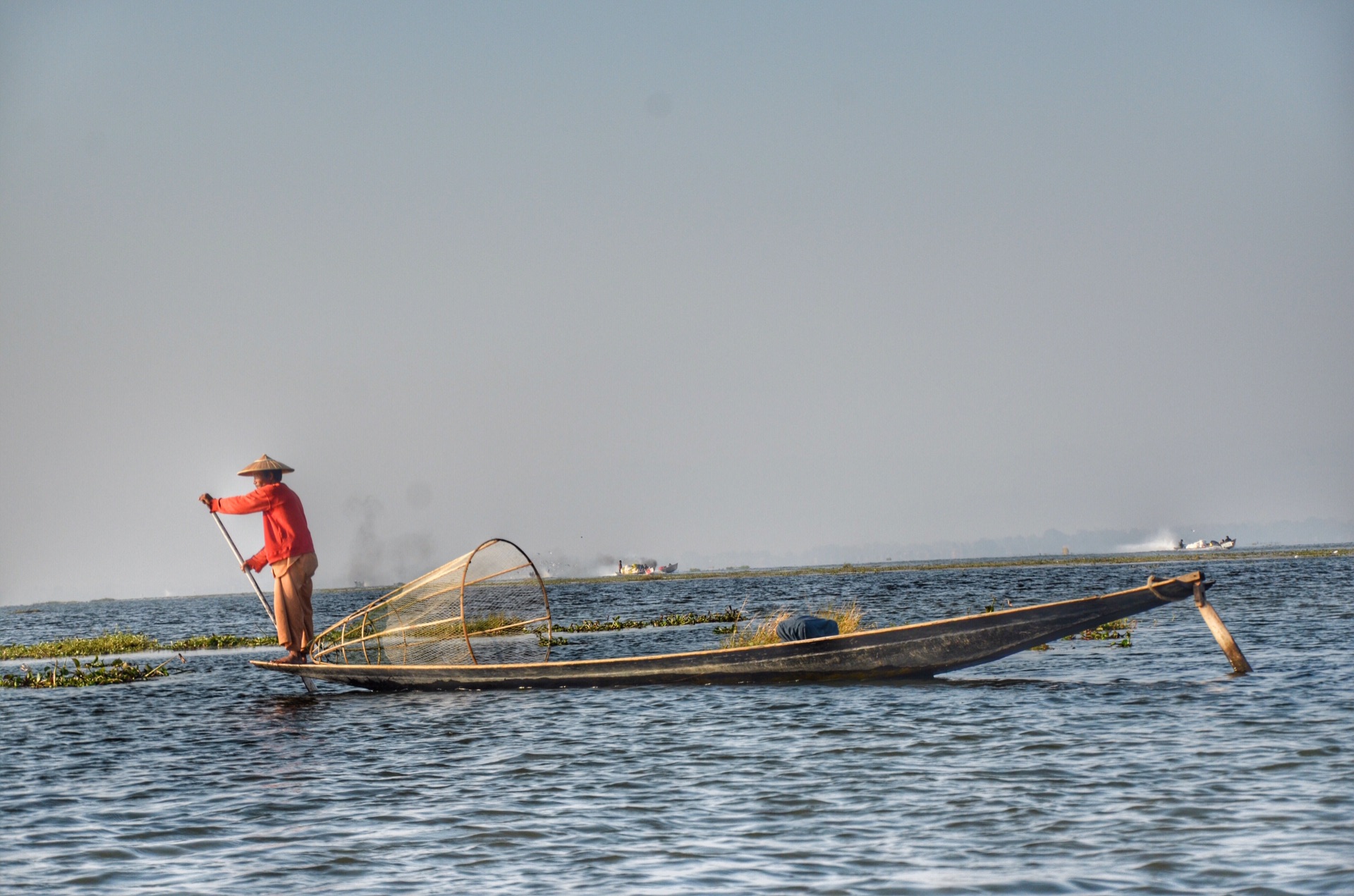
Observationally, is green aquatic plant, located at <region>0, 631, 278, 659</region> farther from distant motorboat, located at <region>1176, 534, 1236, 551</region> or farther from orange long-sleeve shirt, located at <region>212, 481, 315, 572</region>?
distant motorboat, located at <region>1176, 534, 1236, 551</region>

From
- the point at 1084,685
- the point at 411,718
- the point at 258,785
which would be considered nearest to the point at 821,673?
the point at 1084,685

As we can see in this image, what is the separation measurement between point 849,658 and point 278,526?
31.5 ft

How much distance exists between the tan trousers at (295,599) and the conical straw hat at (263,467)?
58.2 inches

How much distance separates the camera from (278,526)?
1911 cm

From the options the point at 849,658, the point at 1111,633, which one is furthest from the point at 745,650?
the point at 1111,633

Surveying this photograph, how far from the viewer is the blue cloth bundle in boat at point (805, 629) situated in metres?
18.6

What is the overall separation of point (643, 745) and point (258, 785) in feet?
14.5

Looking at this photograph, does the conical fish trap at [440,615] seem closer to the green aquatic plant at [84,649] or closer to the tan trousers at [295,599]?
the tan trousers at [295,599]

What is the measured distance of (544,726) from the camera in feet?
51.9

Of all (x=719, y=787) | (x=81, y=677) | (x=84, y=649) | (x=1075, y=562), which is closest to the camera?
(x=719, y=787)

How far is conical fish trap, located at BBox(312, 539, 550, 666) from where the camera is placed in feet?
68.0

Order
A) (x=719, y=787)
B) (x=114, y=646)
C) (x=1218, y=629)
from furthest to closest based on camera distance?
(x=114, y=646) → (x=1218, y=629) → (x=719, y=787)

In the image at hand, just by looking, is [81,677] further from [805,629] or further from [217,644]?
[805,629]

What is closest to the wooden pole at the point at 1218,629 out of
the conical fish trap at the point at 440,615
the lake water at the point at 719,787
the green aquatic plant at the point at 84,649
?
the lake water at the point at 719,787
